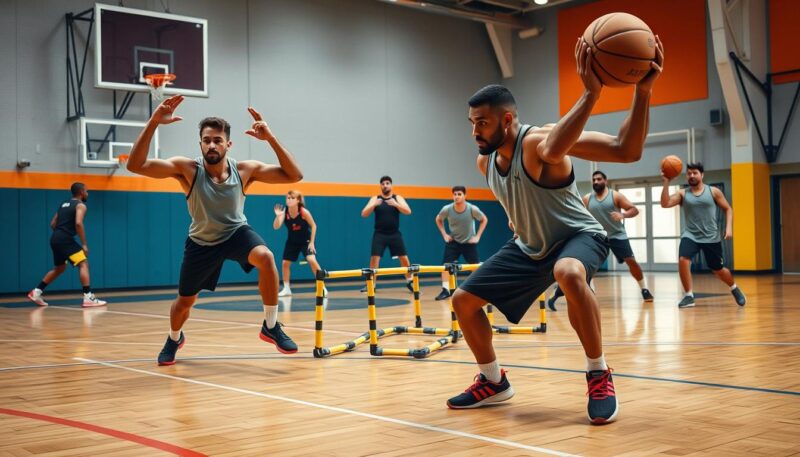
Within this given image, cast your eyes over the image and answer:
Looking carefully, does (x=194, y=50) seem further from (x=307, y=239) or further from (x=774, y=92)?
(x=774, y=92)

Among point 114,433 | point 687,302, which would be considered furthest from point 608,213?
point 114,433

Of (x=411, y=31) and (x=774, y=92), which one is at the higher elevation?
(x=411, y=31)

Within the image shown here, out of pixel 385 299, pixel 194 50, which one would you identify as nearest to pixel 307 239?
pixel 385 299

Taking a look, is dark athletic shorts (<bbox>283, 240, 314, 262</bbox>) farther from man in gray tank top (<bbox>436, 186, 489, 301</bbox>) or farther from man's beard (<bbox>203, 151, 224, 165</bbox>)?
man's beard (<bbox>203, 151, 224, 165</bbox>)

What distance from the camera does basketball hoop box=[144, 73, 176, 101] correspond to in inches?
621

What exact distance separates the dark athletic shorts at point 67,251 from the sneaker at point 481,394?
10819 mm

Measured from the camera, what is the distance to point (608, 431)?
149 inches

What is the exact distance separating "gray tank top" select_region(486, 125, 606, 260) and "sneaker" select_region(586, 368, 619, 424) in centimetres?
70

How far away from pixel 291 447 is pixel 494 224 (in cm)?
2134

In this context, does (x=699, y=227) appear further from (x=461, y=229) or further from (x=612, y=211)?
(x=461, y=229)

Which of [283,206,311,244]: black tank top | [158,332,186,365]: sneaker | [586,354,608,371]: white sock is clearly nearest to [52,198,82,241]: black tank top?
[283,206,311,244]: black tank top

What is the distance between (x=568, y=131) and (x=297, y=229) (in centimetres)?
1169

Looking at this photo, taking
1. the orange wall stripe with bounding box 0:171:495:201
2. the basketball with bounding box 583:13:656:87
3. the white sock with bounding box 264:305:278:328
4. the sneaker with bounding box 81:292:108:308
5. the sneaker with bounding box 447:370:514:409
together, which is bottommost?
the sneaker with bounding box 81:292:108:308

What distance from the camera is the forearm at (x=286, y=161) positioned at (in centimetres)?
601
